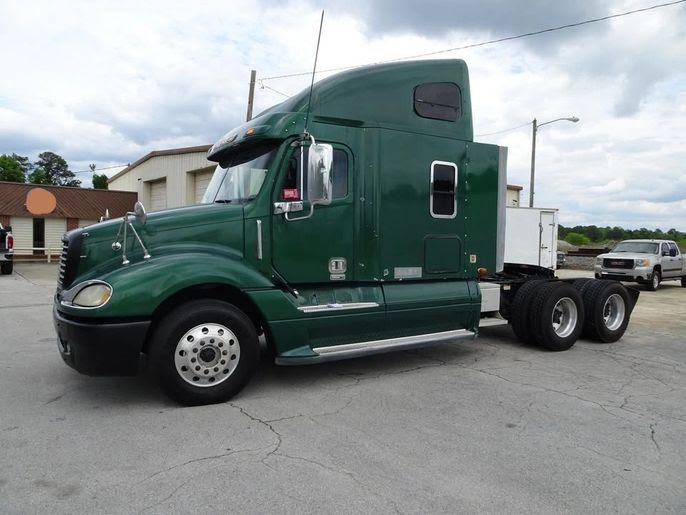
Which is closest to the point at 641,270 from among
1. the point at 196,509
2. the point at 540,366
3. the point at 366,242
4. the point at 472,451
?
the point at 540,366

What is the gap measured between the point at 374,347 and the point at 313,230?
54.2 inches

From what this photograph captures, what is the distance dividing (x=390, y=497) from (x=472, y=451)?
3.12 ft

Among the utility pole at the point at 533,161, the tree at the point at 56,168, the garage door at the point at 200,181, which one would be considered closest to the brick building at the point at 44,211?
the garage door at the point at 200,181

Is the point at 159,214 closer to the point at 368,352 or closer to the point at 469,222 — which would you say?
the point at 368,352

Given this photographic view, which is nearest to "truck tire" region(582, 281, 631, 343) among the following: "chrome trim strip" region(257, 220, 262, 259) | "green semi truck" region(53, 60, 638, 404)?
"green semi truck" region(53, 60, 638, 404)

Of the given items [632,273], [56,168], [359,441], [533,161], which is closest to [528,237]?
[359,441]

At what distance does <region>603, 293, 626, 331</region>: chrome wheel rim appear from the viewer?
26.7ft

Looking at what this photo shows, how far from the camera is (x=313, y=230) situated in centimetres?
538

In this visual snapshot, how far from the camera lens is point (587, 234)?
52031 mm

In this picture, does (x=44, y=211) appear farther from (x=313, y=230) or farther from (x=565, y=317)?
(x=565, y=317)

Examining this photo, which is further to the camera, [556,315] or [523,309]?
[556,315]

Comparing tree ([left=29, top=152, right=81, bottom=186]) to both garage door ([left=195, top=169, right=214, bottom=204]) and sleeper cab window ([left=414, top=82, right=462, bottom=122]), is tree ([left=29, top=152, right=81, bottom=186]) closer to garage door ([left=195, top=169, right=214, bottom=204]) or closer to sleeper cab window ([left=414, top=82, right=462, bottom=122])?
garage door ([left=195, top=169, right=214, bottom=204])

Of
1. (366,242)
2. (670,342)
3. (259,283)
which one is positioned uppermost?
(366,242)

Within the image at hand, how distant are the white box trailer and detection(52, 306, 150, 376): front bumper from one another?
19.1ft
